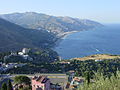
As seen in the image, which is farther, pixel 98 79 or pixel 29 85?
pixel 29 85

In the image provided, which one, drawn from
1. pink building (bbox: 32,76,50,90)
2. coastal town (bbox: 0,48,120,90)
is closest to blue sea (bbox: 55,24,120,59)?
coastal town (bbox: 0,48,120,90)

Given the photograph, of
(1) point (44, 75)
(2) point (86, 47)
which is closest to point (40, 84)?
(1) point (44, 75)

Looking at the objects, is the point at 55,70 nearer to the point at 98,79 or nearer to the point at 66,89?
Answer: the point at 66,89

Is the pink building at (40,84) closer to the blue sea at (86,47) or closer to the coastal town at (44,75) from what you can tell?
the coastal town at (44,75)

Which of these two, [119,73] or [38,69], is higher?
[119,73]

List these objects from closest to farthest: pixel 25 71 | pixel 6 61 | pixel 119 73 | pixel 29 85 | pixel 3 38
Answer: pixel 119 73 < pixel 29 85 < pixel 25 71 < pixel 6 61 < pixel 3 38

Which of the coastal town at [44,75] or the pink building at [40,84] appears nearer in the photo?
the pink building at [40,84]

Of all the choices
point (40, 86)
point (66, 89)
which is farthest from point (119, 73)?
point (66, 89)

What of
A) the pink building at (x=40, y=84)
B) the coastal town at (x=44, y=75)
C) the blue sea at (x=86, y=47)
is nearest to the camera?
the pink building at (x=40, y=84)

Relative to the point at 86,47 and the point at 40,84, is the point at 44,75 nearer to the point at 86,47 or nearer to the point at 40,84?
the point at 40,84

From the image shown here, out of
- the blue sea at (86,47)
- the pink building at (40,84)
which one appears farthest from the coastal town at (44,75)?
the blue sea at (86,47)

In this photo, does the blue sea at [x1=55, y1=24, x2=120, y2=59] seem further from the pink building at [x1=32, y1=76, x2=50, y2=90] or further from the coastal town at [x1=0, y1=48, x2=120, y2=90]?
the pink building at [x1=32, y1=76, x2=50, y2=90]
